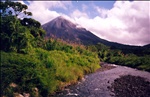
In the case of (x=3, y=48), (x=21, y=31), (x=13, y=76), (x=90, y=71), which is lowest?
(x=90, y=71)

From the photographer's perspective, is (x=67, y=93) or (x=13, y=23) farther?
(x=13, y=23)

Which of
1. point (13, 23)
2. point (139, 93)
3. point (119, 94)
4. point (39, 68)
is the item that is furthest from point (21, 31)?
point (139, 93)

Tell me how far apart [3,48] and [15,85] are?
575 centimetres

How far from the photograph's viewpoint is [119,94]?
1465cm

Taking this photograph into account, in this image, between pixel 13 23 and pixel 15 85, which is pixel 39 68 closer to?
pixel 15 85

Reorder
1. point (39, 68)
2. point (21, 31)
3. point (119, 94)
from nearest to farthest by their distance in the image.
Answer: point (39, 68)
point (119, 94)
point (21, 31)

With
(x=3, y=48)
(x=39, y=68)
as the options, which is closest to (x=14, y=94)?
(x=39, y=68)

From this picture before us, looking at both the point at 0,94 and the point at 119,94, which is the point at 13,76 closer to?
the point at 0,94

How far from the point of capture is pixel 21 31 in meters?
17.0

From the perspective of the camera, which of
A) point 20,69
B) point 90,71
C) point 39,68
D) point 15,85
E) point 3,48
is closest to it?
point 15,85

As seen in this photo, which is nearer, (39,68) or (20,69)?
(20,69)

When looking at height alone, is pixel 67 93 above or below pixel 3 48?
below

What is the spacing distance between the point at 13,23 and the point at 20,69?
5919mm

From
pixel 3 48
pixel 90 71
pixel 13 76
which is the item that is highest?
pixel 3 48
